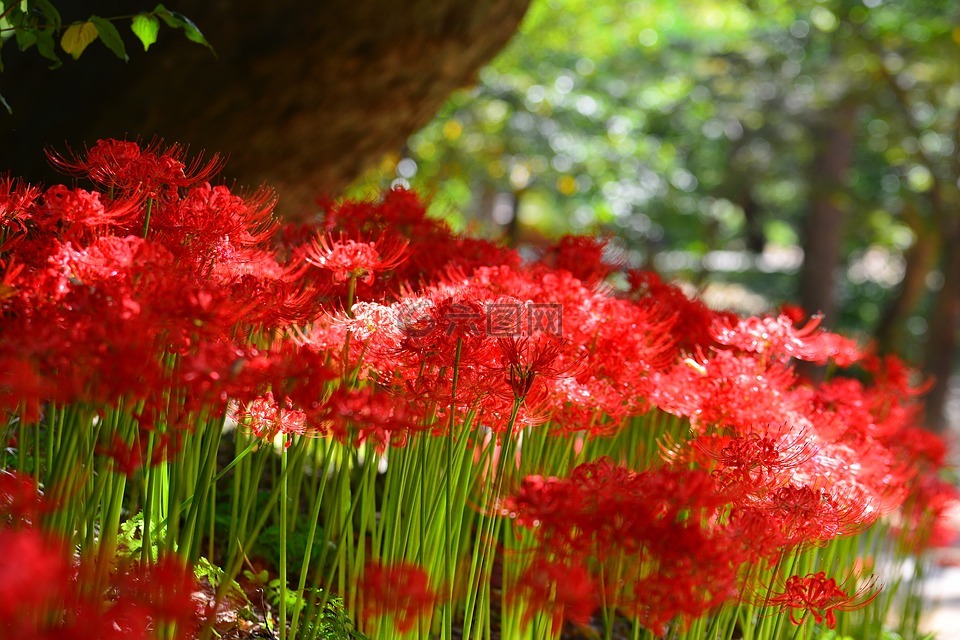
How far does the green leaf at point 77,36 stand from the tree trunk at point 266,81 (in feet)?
4.52

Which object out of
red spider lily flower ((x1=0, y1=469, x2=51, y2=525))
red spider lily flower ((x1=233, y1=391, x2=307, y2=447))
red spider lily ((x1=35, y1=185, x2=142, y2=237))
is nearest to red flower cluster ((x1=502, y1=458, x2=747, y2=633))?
red spider lily flower ((x1=233, y1=391, x2=307, y2=447))

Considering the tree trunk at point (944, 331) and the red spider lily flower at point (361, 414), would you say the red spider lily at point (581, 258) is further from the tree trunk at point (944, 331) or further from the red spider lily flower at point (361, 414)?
the tree trunk at point (944, 331)

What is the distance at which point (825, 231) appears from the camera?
12.0m

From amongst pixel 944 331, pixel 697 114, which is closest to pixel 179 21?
pixel 944 331

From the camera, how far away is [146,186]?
1.90 metres

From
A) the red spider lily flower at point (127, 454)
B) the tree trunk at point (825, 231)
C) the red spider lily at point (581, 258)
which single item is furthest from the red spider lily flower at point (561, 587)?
the tree trunk at point (825, 231)

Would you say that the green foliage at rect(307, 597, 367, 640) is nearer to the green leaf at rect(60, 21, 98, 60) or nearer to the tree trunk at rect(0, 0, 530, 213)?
the green leaf at rect(60, 21, 98, 60)

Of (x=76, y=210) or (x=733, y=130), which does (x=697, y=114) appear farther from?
(x=76, y=210)

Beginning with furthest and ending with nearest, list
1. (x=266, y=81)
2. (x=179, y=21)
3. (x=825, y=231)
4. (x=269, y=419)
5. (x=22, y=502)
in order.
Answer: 1. (x=825, y=231)
2. (x=266, y=81)
3. (x=179, y=21)
4. (x=269, y=419)
5. (x=22, y=502)

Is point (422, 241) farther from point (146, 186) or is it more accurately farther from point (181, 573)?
point (181, 573)

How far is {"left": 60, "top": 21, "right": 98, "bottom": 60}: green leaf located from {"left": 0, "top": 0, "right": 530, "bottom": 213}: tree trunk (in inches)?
54.3

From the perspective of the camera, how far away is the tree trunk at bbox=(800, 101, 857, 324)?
1170cm

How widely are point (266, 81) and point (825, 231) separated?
31.8 ft

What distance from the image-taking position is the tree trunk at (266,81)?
3.74m
